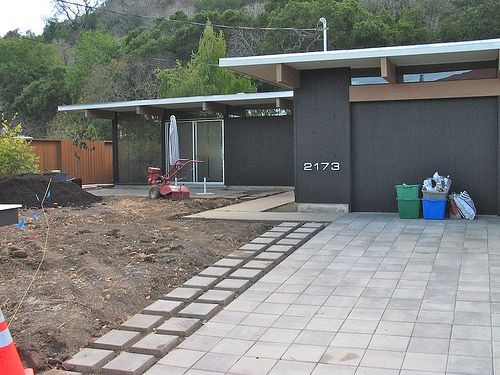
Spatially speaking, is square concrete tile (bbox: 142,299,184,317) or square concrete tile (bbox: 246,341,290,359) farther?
square concrete tile (bbox: 142,299,184,317)

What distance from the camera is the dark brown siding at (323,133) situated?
10.8 meters

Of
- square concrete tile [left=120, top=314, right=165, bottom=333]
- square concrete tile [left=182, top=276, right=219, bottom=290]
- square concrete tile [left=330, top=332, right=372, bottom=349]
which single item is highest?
square concrete tile [left=182, top=276, right=219, bottom=290]

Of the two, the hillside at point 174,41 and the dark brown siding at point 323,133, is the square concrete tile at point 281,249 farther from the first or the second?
the hillside at point 174,41

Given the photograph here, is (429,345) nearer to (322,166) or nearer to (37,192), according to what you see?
(322,166)

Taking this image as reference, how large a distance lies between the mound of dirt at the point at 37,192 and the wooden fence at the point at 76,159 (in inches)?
292

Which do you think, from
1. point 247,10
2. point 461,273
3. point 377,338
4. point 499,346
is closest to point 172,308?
point 377,338

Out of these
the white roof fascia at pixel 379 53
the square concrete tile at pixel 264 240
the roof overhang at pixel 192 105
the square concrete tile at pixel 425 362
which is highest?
the white roof fascia at pixel 379 53

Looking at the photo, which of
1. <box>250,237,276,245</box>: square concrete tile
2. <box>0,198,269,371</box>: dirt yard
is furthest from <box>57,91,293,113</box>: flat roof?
<box>250,237,276,245</box>: square concrete tile

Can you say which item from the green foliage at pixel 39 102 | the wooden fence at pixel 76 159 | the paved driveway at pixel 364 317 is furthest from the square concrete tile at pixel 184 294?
the green foliage at pixel 39 102

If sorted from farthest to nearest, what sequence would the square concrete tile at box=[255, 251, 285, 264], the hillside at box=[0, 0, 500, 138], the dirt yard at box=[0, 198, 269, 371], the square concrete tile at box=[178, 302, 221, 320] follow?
the hillside at box=[0, 0, 500, 138]
the square concrete tile at box=[255, 251, 285, 264]
the square concrete tile at box=[178, 302, 221, 320]
the dirt yard at box=[0, 198, 269, 371]

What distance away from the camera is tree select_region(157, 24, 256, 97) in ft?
92.8

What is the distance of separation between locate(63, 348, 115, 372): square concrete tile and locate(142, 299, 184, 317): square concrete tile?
0.84m

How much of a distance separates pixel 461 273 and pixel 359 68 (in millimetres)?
5593

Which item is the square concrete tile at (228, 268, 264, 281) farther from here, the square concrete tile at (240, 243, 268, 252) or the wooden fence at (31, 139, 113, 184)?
the wooden fence at (31, 139, 113, 184)
